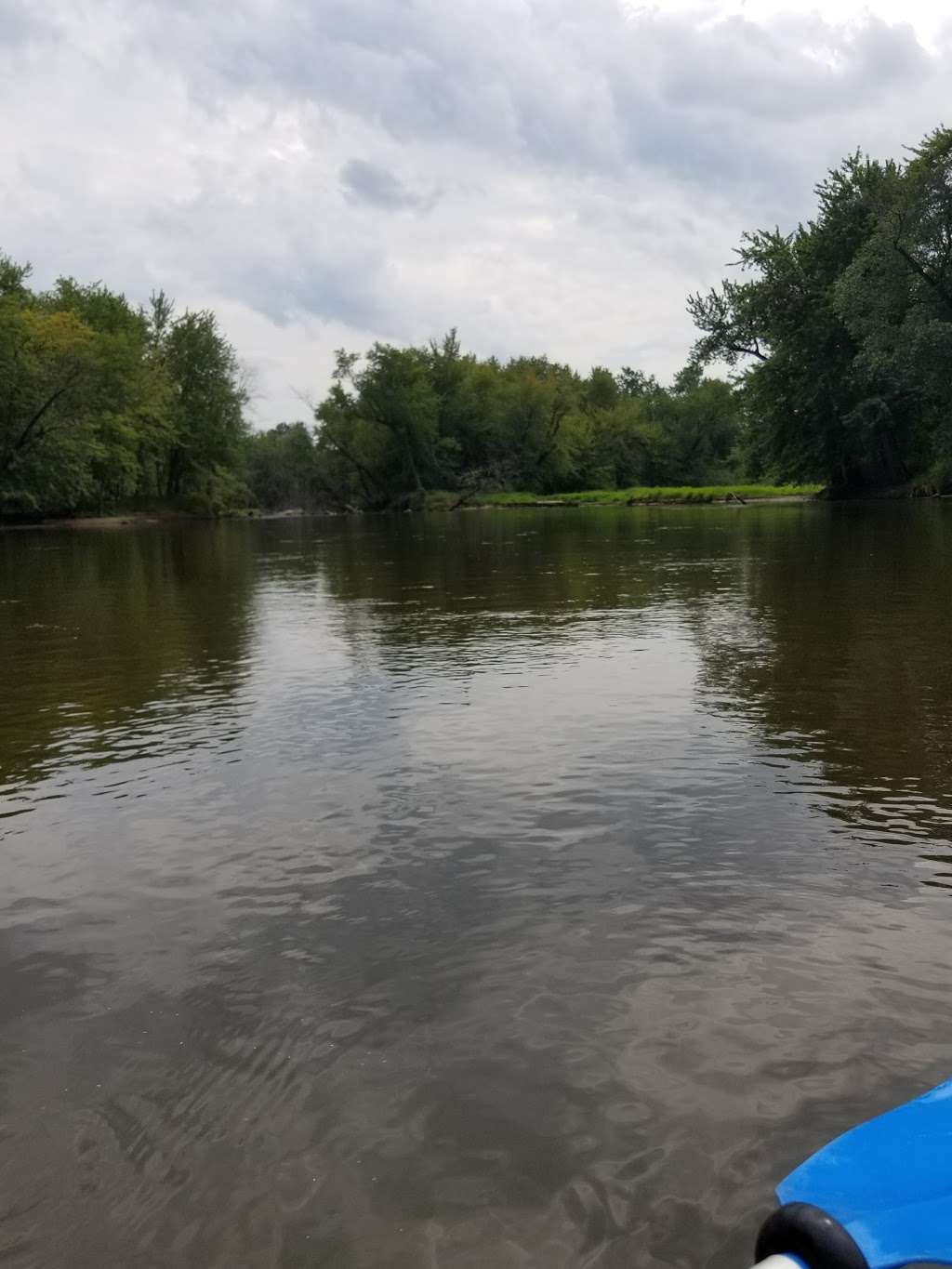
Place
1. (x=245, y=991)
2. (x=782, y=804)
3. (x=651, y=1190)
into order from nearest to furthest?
(x=651, y=1190), (x=245, y=991), (x=782, y=804)

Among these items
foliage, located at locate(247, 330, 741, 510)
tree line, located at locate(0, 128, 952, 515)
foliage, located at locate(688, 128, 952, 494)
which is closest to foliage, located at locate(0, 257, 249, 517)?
tree line, located at locate(0, 128, 952, 515)

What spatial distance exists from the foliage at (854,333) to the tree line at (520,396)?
0.12 metres

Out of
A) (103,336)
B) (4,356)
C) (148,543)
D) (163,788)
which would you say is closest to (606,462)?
(103,336)

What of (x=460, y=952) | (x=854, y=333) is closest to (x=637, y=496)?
(x=854, y=333)

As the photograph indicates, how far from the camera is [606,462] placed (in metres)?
120

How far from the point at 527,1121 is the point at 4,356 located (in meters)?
70.0

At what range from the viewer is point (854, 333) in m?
49.5

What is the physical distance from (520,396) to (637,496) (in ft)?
77.0

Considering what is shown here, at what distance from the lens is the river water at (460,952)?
121 inches

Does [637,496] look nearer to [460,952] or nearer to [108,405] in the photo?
[108,405]

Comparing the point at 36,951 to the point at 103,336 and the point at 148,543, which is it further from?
the point at 103,336

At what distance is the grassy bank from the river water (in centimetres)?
6989

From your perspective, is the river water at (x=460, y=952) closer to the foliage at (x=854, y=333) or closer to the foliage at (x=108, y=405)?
the foliage at (x=854, y=333)

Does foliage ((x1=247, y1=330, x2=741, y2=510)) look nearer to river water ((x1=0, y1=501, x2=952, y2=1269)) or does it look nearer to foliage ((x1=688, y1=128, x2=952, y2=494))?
foliage ((x1=688, y1=128, x2=952, y2=494))
